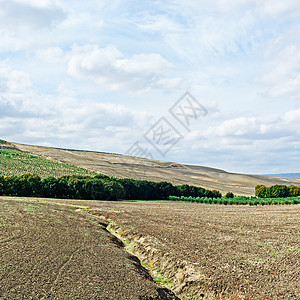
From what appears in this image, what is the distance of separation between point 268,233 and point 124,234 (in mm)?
7870

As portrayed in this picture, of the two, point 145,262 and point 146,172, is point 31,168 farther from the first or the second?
point 145,262

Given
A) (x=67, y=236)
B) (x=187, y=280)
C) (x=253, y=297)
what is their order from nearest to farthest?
(x=253, y=297), (x=187, y=280), (x=67, y=236)

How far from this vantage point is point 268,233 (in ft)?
57.4

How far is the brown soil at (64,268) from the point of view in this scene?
8.46 m

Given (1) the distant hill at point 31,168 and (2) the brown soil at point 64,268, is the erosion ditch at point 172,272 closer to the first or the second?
(2) the brown soil at point 64,268

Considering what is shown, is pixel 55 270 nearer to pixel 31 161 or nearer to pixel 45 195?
pixel 45 195

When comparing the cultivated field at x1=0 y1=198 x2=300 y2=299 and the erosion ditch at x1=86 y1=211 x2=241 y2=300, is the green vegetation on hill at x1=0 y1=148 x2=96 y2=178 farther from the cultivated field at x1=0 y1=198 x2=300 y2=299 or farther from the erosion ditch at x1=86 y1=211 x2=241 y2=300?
the erosion ditch at x1=86 y1=211 x2=241 y2=300

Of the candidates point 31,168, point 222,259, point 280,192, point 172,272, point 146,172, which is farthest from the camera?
point 146,172

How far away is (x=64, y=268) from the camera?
1017 centimetres

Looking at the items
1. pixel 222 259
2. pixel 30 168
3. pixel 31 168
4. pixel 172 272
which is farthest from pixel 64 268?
pixel 31 168

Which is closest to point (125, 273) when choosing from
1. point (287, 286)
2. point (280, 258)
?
point (287, 286)

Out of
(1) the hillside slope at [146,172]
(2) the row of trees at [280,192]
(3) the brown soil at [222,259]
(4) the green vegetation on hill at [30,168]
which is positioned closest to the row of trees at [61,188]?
(4) the green vegetation on hill at [30,168]

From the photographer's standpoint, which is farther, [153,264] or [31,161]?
[31,161]

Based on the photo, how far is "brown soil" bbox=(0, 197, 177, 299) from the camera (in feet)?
27.8
